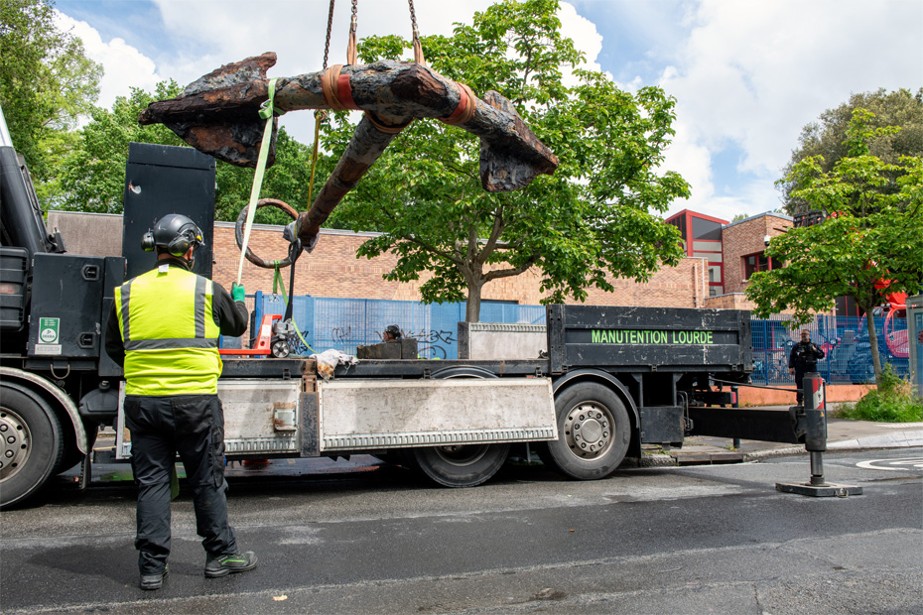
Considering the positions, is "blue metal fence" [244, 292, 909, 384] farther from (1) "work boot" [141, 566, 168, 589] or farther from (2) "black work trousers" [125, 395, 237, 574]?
(1) "work boot" [141, 566, 168, 589]

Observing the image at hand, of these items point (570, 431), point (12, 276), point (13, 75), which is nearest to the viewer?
point (12, 276)

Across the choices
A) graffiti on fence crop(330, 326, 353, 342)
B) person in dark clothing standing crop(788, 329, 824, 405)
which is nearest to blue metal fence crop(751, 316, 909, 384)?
person in dark clothing standing crop(788, 329, 824, 405)

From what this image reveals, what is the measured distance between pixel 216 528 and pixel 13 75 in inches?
733

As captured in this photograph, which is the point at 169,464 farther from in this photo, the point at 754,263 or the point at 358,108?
the point at 754,263

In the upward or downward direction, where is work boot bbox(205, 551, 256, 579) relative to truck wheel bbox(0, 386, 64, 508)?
downward

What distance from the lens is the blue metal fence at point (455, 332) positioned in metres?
18.5

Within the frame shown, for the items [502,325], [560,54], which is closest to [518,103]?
[560,54]

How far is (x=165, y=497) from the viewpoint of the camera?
160 inches

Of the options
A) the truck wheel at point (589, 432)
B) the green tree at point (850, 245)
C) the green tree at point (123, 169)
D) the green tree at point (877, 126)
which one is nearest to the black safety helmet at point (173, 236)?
the truck wheel at point (589, 432)

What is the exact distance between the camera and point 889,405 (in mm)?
15312

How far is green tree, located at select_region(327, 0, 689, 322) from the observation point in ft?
43.3

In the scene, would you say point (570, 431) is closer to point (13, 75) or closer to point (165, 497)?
point (165, 497)

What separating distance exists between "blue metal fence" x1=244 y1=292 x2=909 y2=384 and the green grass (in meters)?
2.50

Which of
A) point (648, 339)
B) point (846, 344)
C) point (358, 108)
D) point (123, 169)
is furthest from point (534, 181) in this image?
point (123, 169)
